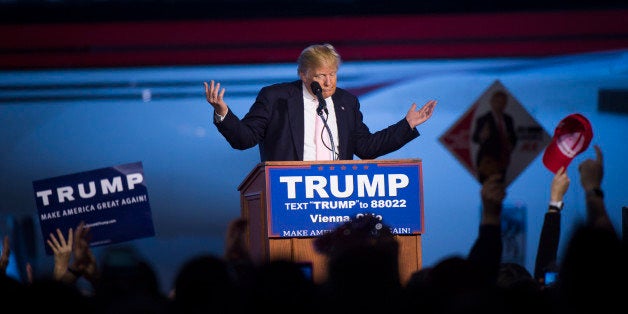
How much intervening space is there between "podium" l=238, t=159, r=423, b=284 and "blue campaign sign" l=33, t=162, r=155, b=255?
6.21ft

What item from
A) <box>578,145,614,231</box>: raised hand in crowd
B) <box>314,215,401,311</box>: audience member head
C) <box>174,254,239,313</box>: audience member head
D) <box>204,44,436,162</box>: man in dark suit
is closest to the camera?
<box>314,215,401,311</box>: audience member head

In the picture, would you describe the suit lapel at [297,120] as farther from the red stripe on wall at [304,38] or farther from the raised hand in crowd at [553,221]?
the red stripe on wall at [304,38]

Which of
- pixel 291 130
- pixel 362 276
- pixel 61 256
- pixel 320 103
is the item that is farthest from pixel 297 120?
pixel 362 276

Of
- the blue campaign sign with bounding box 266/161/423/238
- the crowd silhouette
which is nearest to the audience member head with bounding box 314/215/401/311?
the crowd silhouette

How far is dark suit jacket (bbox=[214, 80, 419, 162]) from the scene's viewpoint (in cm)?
458

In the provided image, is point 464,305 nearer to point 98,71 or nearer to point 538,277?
point 538,277

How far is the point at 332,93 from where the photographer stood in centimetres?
460

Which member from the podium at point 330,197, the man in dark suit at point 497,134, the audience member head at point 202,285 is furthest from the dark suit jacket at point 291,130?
the man in dark suit at point 497,134

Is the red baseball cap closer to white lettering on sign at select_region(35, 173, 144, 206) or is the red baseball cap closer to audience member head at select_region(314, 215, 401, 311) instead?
white lettering on sign at select_region(35, 173, 144, 206)

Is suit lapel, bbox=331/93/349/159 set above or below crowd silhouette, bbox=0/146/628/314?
above

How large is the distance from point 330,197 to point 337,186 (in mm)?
51

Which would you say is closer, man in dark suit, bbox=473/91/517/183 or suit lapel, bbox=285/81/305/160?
suit lapel, bbox=285/81/305/160

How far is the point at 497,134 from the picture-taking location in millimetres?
7410

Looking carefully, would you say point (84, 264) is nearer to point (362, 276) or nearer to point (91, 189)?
point (91, 189)
